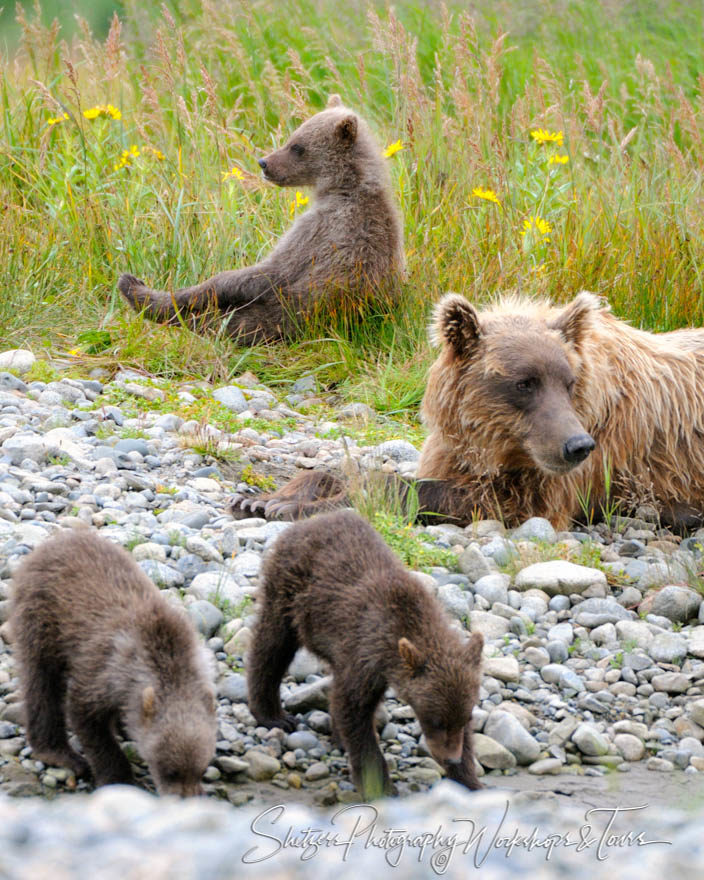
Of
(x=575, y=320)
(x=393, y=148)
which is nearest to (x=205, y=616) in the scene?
(x=575, y=320)

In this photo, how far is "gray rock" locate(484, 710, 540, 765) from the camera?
3.57 m

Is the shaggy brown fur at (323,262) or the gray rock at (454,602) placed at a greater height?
the shaggy brown fur at (323,262)

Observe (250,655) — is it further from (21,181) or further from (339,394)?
(21,181)

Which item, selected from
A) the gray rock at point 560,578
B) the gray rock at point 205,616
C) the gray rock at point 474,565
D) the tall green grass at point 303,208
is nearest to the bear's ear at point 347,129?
the tall green grass at point 303,208

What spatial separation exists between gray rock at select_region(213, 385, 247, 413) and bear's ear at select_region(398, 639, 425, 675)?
3.64 metres

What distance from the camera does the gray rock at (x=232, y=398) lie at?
6.68m

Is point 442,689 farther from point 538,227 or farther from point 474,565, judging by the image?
point 538,227

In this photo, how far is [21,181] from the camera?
29.5 feet

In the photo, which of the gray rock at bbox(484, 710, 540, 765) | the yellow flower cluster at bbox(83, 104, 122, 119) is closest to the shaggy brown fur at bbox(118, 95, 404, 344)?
the yellow flower cluster at bbox(83, 104, 122, 119)

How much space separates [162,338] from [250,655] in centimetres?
399

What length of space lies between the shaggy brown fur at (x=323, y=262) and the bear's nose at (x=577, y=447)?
2711 mm

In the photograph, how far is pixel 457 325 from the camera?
544 cm

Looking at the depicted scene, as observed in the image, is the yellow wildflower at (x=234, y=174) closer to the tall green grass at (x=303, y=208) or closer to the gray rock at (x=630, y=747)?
the tall green grass at (x=303, y=208)

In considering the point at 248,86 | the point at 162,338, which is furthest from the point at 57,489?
the point at 248,86
